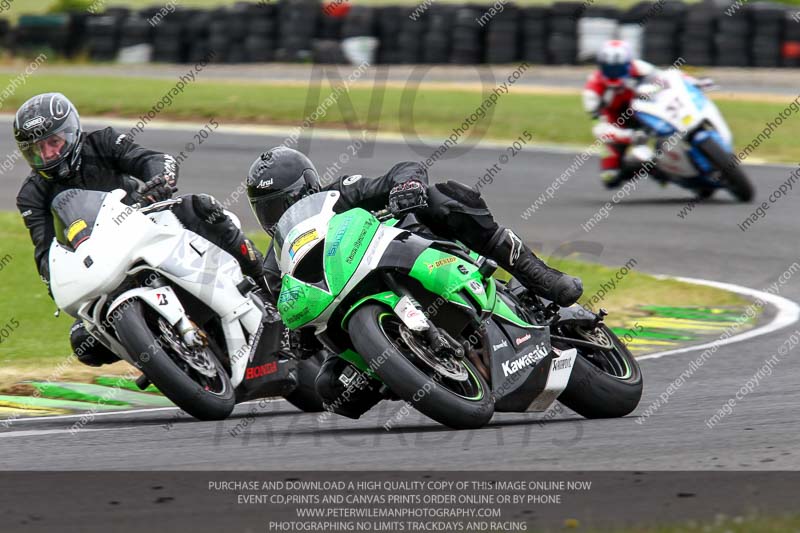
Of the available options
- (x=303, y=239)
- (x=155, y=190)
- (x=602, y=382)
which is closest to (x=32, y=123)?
(x=155, y=190)

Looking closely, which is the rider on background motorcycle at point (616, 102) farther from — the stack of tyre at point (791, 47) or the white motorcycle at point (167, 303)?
the stack of tyre at point (791, 47)

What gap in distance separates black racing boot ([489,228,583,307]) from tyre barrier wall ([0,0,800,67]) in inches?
759

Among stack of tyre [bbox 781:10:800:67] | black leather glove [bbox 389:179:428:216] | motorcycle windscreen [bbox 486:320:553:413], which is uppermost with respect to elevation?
black leather glove [bbox 389:179:428:216]

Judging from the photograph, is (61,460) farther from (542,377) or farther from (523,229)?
(523,229)

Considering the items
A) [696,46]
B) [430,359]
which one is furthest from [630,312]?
[696,46]

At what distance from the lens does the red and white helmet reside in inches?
606

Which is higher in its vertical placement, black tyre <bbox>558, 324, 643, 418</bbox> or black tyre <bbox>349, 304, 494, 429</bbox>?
black tyre <bbox>349, 304, 494, 429</bbox>

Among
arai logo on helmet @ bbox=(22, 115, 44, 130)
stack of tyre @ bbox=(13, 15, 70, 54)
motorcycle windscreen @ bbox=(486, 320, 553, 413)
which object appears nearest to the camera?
motorcycle windscreen @ bbox=(486, 320, 553, 413)

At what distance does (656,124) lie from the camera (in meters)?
14.9

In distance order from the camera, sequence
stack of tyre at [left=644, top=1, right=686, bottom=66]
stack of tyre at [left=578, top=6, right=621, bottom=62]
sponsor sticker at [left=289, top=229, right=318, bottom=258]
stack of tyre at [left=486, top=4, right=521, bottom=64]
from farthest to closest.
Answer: stack of tyre at [left=486, top=4, right=521, bottom=64], stack of tyre at [left=578, top=6, right=621, bottom=62], stack of tyre at [left=644, top=1, right=686, bottom=66], sponsor sticker at [left=289, top=229, right=318, bottom=258]

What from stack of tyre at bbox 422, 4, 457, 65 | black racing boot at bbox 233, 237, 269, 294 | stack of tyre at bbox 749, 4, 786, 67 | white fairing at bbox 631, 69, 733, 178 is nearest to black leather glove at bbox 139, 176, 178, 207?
black racing boot at bbox 233, 237, 269, 294

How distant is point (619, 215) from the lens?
14.3m

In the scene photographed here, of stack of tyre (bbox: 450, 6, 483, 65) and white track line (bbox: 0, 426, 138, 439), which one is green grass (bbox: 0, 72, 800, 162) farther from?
white track line (bbox: 0, 426, 138, 439)

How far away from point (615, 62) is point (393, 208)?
9.98 m
